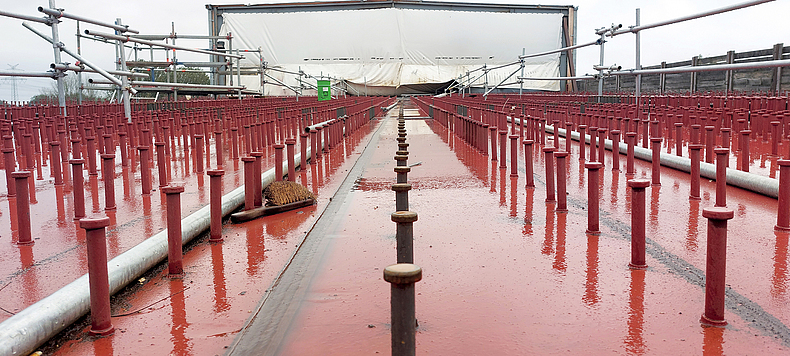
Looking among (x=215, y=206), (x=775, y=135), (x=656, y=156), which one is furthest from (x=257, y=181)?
(x=775, y=135)

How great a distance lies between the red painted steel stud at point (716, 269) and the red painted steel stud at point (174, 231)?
3.10 m

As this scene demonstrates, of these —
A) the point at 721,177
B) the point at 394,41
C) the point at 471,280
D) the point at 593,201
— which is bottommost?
the point at 471,280

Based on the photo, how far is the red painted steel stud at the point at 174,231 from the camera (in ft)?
14.0

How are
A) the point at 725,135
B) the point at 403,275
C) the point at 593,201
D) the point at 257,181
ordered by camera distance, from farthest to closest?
the point at 725,135
the point at 257,181
the point at 593,201
the point at 403,275

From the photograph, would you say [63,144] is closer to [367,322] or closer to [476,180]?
[476,180]

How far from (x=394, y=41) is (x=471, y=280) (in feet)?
222

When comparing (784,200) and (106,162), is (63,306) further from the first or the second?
(784,200)

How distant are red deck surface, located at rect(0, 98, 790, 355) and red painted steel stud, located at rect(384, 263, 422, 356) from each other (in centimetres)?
66

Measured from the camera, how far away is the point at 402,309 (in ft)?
7.76

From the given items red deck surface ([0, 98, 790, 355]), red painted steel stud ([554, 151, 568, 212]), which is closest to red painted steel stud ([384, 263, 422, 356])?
red deck surface ([0, 98, 790, 355])

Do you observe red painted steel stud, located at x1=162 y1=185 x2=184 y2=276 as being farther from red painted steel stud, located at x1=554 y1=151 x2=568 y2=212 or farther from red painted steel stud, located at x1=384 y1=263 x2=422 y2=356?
red painted steel stud, located at x1=554 y1=151 x2=568 y2=212

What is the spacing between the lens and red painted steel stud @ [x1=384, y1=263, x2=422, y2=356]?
2328 mm

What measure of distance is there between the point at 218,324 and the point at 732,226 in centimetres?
411

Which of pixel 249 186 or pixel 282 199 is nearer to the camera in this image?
pixel 249 186
